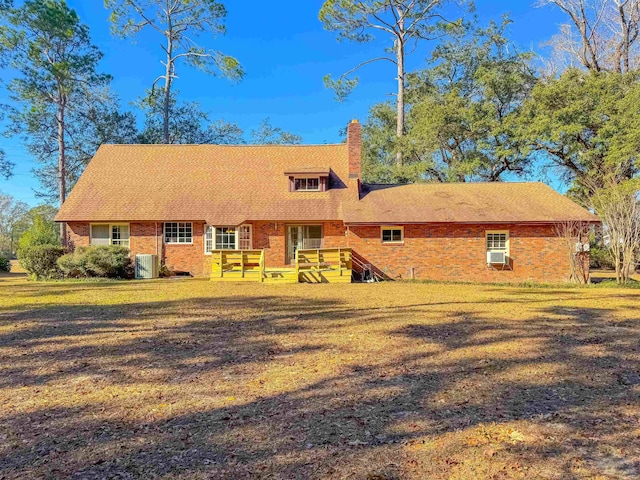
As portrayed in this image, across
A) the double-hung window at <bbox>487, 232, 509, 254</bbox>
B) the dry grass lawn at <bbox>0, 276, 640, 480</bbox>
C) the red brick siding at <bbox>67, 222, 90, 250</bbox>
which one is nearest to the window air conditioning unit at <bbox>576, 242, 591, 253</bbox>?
the double-hung window at <bbox>487, 232, 509, 254</bbox>

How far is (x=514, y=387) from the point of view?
439 cm

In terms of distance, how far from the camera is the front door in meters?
18.9

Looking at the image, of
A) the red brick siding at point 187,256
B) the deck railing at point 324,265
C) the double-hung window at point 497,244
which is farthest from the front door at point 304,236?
the double-hung window at point 497,244

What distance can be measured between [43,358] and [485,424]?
536 centimetres

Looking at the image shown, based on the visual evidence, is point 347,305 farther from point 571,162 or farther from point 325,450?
point 571,162

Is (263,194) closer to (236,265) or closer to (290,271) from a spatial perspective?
(236,265)

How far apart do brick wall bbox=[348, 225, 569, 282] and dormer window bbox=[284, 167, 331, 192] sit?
3.45 meters

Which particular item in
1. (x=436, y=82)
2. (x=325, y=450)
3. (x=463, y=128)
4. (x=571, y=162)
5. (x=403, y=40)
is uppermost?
(x=403, y=40)

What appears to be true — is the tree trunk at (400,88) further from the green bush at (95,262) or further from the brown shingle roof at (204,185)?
the green bush at (95,262)

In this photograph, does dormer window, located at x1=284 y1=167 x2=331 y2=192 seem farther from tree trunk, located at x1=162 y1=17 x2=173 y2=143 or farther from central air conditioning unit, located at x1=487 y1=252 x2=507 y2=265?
tree trunk, located at x1=162 y1=17 x2=173 y2=143

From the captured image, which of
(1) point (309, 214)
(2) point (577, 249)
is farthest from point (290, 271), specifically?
(2) point (577, 249)

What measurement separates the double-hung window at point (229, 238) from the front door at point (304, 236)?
189 centimetres

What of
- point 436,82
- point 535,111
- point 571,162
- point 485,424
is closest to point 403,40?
point 436,82

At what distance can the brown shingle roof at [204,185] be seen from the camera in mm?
18406
